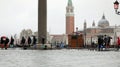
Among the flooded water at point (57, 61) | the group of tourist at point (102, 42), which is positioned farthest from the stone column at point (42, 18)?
the flooded water at point (57, 61)

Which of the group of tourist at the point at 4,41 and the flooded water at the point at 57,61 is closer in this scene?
the flooded water at the point at 57,61

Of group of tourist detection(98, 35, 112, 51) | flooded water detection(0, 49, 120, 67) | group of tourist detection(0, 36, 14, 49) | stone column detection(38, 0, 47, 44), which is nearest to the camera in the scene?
flooded water detection(0, 49, 120, 67)

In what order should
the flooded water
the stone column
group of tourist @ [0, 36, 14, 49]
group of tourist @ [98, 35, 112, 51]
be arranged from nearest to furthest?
the flooded water → group of tourist @ [98, 35, 112, 51] → group of tourist @ [0, 36, 14, 49] → the stone column

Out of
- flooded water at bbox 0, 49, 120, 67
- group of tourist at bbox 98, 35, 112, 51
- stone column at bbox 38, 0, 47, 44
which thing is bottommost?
flooded water at bbox 0, 49, 120, 67

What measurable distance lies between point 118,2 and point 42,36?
1685 centimetres

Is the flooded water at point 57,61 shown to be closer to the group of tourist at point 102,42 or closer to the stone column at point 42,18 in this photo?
the group of tourist at point 102,42

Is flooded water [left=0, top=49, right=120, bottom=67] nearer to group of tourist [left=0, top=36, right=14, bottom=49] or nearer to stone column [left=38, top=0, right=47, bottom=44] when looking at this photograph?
group of tourist [left=0, top=36, right=14, bottom=49]

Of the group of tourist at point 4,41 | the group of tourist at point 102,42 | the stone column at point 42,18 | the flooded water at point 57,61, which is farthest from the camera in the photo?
the stone column at point 42,18

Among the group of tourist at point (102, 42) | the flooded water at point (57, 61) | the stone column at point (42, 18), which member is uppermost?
the stone column at point (42, 18)

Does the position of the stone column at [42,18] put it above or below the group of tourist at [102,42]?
above

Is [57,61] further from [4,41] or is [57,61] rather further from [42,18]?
[42,18]

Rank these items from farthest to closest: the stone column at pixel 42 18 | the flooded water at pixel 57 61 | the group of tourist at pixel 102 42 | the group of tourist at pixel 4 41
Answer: the stone column at pixel 42 18, the group of tourist at pixel 4 41, the group of tourist at pixel 102 42, the flooded water at pixel 57 61

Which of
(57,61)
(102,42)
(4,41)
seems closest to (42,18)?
(4,41)

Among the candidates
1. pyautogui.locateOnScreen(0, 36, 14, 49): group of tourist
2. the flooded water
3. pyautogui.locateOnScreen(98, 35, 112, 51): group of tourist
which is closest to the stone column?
pyautogui.locateOnScreen(0, 36, 14, 49): group of tourist
